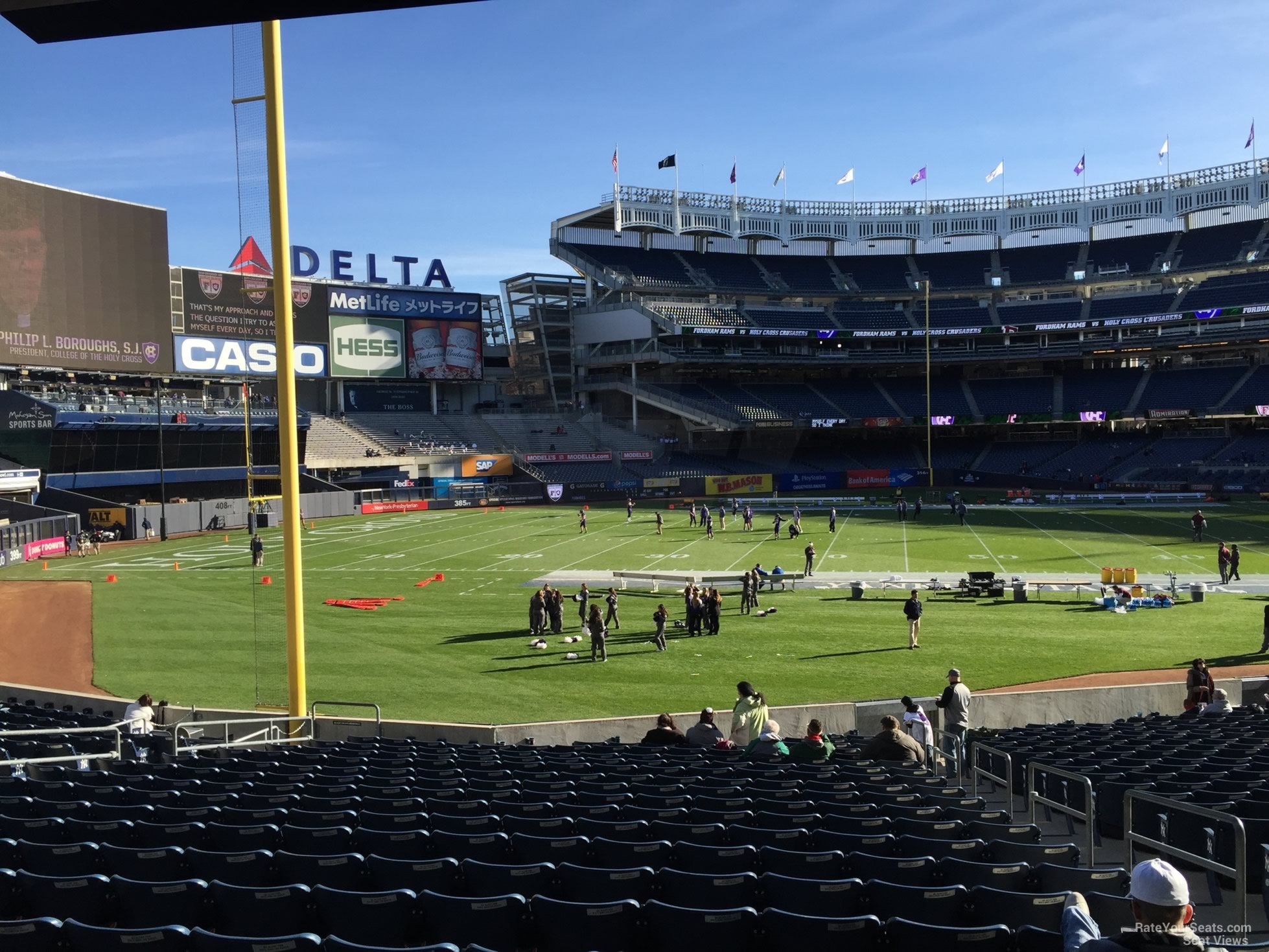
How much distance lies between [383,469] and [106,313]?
22.4m

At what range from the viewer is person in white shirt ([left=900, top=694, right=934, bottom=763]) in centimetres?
1345

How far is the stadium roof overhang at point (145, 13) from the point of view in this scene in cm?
387

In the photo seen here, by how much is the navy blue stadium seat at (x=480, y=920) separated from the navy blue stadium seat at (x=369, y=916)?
0.12 metres

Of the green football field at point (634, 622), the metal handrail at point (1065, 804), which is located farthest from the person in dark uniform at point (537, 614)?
the metal handrail at point (1065, 804)

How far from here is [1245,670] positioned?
21.0 m

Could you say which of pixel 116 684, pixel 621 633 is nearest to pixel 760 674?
pixel 621 633

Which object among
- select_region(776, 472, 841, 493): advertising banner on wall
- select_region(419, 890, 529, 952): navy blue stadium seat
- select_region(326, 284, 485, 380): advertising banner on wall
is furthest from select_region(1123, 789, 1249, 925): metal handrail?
select_region(326, 284, 485, 380): advertising banner on wall

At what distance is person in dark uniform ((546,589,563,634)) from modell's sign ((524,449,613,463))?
56.5m

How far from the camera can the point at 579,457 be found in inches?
3305

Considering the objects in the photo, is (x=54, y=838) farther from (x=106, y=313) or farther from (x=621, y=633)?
(x=106, y=313)

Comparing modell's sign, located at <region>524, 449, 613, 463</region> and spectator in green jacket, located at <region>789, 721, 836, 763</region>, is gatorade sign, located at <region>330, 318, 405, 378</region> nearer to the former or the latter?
modell's sign, located at <region>524, 449, 613, 463</region>

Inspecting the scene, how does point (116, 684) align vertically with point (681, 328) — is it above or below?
below

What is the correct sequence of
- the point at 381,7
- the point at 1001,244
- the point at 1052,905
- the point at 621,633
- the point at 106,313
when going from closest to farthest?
the point at 381,7 < the point at 1052,905 < the point at 621,633 < the point at 106,313 < the point at 1001,244

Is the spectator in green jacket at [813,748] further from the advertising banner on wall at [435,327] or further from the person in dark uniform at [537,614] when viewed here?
the advertising banner on wall at [435,327]
